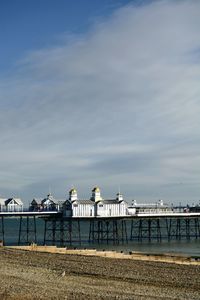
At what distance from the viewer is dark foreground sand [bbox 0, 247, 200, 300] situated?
18.1m

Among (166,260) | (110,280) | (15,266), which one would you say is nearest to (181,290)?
(110,280)

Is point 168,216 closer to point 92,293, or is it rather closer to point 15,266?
point 15,266

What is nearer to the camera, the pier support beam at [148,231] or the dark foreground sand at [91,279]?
the dark foreground sand at [91,279]

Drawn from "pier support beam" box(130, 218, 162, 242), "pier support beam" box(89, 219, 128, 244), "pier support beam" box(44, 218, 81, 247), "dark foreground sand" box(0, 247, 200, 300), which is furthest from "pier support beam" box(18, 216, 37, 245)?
"dark foreground sand" box(0, 247, 200, 300)

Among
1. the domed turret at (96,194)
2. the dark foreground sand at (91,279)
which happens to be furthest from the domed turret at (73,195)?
the dark foreground sand at (91,279)

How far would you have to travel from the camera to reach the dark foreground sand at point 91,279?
1808cm

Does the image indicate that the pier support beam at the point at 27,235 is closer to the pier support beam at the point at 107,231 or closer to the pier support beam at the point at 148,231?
the pier support beam at the point at 107,231

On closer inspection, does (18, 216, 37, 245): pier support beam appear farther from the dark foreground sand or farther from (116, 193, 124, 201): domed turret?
A: the dark foreground sand

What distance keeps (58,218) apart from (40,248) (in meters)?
23.3

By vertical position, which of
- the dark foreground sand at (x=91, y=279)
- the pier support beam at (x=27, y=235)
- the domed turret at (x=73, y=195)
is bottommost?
the dark foreground sand at (x=91, y=279)

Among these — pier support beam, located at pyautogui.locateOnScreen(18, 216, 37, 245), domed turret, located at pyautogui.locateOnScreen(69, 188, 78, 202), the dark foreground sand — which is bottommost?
the dark foreground sand

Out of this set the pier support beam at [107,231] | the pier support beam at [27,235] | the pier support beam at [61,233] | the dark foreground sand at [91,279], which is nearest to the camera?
the dark foreground sand at [91,279]

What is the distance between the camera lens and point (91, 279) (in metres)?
22.0

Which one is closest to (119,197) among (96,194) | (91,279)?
(96,194)
